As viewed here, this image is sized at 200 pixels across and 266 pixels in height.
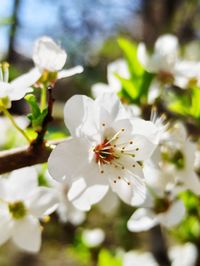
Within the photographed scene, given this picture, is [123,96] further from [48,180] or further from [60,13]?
[60,13]

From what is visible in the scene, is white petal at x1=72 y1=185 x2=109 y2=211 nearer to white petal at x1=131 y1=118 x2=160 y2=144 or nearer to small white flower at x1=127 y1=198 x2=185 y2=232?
white petal at x1=131 y1=118 x2=160 y2=144

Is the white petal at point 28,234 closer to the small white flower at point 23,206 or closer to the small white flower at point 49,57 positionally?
the small white flower at point 23,206

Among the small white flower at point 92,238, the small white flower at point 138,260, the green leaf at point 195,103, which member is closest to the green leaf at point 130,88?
the green leaf at point 195,103

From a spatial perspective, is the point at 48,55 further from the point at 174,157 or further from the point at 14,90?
the point at 174,157

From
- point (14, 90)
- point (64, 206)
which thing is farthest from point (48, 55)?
point (64, 206)

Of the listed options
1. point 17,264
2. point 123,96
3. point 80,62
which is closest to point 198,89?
point 123,96

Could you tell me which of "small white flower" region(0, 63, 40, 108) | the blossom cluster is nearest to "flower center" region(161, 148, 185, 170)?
the blossom cluster
